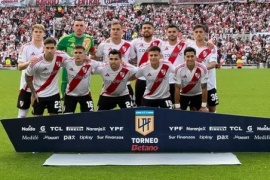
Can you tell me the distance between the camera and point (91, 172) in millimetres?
7645

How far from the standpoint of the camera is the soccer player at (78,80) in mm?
9547

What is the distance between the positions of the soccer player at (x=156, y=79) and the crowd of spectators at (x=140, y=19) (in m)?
35.2

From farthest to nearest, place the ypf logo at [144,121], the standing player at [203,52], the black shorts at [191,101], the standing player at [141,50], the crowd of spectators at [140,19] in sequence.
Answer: the crowd of spectators at [140,19], the standing player at [141,50], the standing player at [203,52], the black shorts at [191,101], the ypf logo at [144,121]

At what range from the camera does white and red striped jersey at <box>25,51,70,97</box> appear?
9430 millimetres

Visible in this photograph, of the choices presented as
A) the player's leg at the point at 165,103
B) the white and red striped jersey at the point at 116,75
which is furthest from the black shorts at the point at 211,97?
the white and red striped jersey at the point at 116,75

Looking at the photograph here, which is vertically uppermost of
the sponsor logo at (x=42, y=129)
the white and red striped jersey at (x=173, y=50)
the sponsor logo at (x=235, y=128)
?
the white and red striped jersey at (x=173, y=50)

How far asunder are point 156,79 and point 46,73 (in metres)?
1.78

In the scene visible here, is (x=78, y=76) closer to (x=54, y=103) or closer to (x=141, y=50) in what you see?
(x=54, y=103)

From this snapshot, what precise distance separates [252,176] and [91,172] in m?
2.06

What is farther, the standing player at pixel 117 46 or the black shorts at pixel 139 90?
the black shorts at pixel 139 90

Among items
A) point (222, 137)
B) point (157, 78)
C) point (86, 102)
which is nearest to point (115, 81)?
point (86, 102)

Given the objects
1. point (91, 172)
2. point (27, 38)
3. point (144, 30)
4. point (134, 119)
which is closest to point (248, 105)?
point (144, 30)

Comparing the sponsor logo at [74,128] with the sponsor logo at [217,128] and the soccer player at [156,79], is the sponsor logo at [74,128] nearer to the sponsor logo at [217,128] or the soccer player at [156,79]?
the soccer player at [156,79]

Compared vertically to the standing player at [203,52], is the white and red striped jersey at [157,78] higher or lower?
lower
